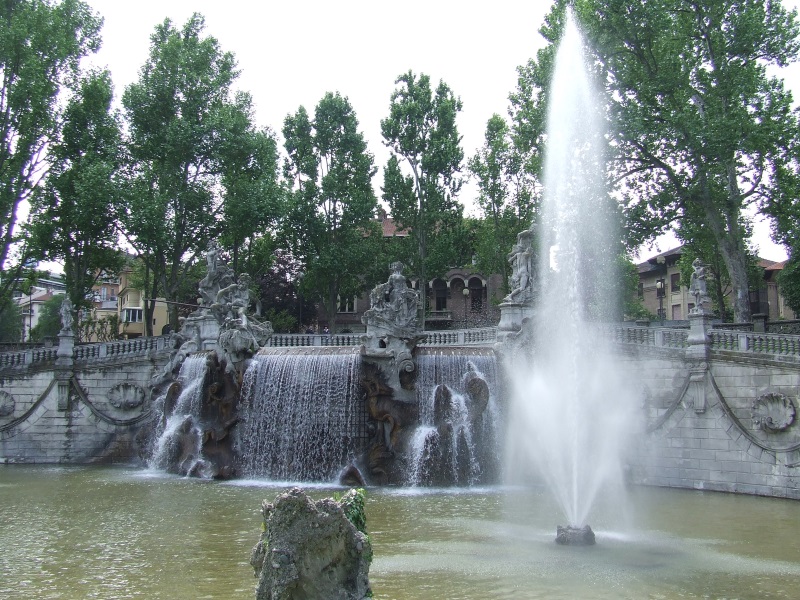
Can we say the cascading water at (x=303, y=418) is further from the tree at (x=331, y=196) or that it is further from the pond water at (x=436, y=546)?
the tree at (x=331, y=196)

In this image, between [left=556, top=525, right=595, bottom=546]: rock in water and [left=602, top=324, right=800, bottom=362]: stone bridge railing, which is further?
[left=602, top=324, right=800, bottom=362]: stone bridge railing

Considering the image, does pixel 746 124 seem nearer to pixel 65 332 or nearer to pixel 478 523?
pixel 478 523

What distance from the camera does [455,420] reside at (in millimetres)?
26094

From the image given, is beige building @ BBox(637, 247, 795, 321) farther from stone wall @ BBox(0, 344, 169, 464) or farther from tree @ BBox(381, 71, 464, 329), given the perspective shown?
stone wall @ BBox(0, 344, 169, 464)

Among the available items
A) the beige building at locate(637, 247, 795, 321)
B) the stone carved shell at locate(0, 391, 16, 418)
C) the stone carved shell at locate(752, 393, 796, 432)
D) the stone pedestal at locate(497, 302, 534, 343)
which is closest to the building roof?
the beige building at locate(637, 247, 795, 321)

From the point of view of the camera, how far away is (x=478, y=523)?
710 inches

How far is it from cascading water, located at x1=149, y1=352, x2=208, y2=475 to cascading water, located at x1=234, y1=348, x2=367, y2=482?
6.35 ft

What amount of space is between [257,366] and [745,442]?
15.9m

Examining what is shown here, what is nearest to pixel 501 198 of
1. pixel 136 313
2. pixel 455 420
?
pixel 455 420

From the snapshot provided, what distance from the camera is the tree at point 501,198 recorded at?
145 ft

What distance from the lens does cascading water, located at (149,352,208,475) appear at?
92.2 feet

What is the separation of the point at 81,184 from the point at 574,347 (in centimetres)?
2720

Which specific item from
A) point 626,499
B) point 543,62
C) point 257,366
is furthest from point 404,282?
point 543,62

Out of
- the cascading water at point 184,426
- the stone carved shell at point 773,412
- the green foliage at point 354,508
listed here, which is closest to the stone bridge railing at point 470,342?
the stone carved shell at point 773,412
